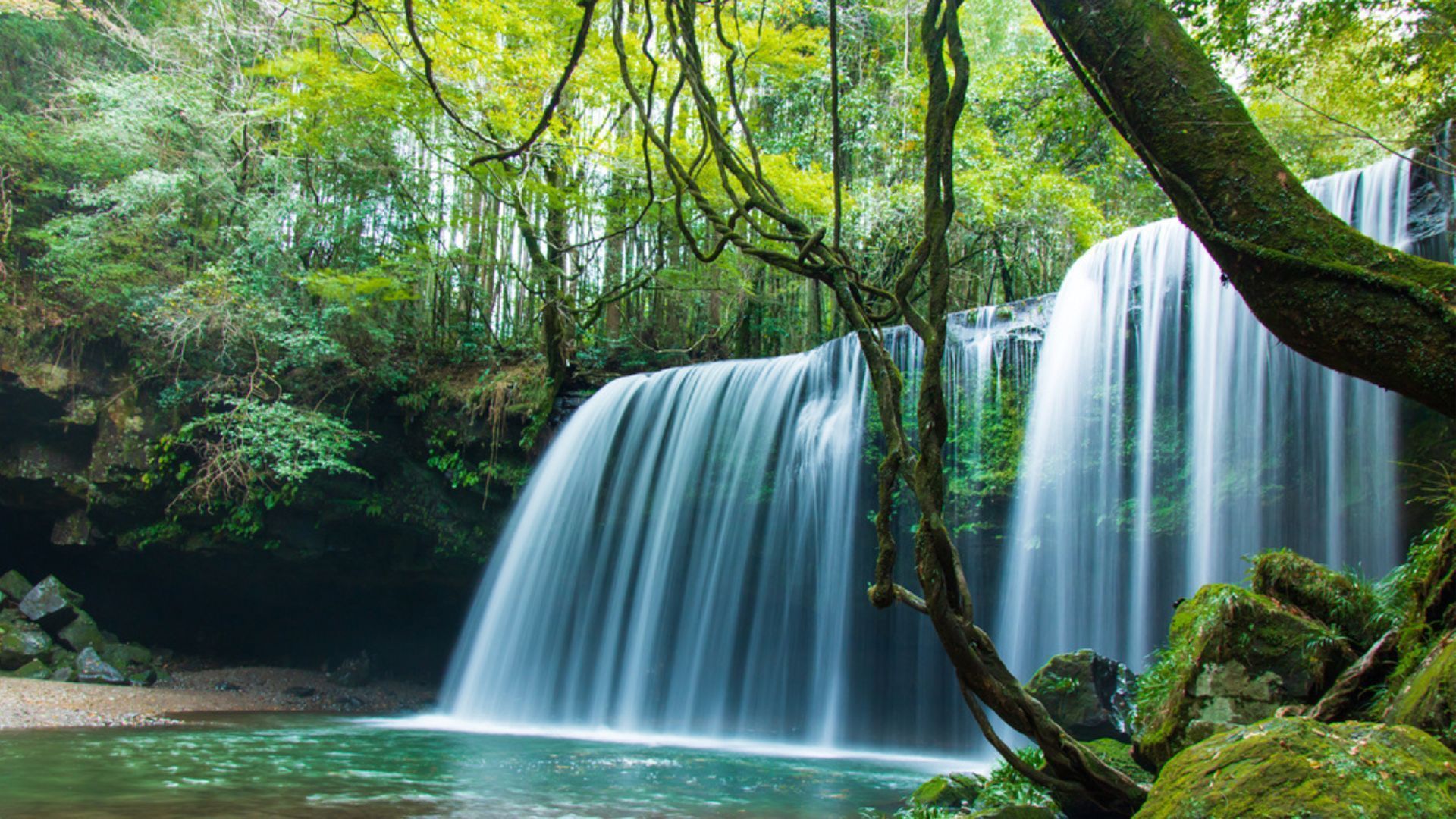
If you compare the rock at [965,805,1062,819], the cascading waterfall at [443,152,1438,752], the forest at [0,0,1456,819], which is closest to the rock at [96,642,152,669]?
the forest at [0,0,1456,819]

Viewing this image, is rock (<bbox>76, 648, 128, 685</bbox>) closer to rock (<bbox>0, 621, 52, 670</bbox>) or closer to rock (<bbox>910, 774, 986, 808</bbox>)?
rock (<bbox>0, 621, 52, 670</bbox>)

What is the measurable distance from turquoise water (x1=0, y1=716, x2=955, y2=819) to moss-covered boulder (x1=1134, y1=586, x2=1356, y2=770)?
2218 millimetres

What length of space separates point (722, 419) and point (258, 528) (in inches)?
255

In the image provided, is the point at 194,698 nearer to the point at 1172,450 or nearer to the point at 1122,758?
the point at 1122,758

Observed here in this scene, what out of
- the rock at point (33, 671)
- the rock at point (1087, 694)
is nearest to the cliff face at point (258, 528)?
the rock at point (33, 671)

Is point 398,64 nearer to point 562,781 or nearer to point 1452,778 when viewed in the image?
point 562,781

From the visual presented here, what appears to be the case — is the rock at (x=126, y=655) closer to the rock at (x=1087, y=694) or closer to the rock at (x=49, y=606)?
the rock at (x=49, y=606)

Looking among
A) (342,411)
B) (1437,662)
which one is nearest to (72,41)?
(342,411)

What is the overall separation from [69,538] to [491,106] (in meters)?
8.29

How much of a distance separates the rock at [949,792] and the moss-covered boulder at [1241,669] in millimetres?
974

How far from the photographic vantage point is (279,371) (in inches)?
470

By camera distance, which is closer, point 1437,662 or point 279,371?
point 1437,662

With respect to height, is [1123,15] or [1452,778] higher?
[1123,15]

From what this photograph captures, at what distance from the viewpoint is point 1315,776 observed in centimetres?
204
